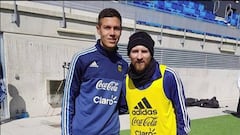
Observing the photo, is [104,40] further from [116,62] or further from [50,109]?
[50,109]

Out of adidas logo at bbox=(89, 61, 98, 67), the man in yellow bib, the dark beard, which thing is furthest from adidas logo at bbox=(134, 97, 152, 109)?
adidas logo at bbox=(89, 61, 98, 67)

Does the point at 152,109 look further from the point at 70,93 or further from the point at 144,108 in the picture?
the point at 70,93

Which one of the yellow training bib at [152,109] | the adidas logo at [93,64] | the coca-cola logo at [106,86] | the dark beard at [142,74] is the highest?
the adidas logo at [93,64]

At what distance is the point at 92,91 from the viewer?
1724mm

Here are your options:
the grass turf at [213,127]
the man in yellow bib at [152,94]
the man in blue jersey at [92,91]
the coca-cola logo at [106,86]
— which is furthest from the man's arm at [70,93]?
the grass turf at [213,127]

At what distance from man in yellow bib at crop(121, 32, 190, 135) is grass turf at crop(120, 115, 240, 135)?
10.2ft

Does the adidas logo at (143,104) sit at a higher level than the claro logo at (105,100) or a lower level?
lower

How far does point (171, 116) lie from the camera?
1798 millimetres

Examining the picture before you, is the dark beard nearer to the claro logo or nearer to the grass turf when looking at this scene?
the claro logo

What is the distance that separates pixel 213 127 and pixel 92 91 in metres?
4.71

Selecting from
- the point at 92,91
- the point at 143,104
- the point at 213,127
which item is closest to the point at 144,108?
the point at 143,104

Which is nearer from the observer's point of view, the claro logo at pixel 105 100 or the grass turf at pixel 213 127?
the claro logo at pixel 105 100

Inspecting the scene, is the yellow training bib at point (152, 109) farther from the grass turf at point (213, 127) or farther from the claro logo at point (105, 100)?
the grass turf at point (213, 127)

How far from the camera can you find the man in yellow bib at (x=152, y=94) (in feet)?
5.54
